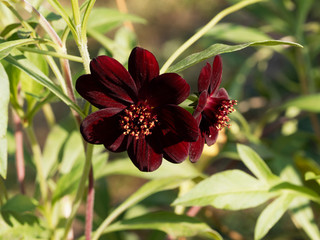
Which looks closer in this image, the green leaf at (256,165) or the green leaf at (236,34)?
the green leaf at (256,165)

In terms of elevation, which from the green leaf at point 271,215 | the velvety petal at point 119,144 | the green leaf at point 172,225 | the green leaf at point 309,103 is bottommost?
the green leaf at point 271,215

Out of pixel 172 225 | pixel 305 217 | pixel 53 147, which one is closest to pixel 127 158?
pixel 53 147

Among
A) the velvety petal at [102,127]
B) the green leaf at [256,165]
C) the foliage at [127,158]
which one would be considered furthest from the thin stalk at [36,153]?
the green leaf at [256,165]

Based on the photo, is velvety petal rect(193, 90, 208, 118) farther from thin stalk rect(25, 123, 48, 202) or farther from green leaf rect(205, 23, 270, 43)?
green leaf rect(205, 23, 270, 43)

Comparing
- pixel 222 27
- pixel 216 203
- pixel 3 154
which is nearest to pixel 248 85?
pixel 222 27

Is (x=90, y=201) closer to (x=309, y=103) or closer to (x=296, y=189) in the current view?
(x=296, y=189)

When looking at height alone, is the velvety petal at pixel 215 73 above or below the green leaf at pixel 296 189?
above

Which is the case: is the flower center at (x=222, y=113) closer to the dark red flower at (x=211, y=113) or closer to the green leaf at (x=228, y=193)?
the dark red flower at (x=211, y=113)

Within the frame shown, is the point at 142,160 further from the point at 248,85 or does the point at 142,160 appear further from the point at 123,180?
the point at 248,85
